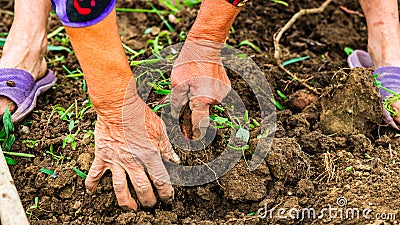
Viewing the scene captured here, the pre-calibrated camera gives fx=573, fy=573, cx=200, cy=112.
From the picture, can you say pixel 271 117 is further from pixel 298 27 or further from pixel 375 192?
pixel 298 27

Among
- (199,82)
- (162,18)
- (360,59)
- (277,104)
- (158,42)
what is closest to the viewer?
(199,82)

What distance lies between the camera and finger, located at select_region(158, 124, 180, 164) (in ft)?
6.35

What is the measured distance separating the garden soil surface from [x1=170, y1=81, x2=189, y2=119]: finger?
0.16m

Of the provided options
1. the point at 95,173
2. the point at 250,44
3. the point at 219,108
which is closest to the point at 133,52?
the point at 250,44

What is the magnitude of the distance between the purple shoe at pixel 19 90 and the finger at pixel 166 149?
694 mm

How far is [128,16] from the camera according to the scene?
10.4ft

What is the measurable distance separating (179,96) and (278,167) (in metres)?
0.43

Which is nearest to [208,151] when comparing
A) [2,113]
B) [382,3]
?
[2,113]

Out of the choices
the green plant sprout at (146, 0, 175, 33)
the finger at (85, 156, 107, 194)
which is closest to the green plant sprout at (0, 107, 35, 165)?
the finger at (85, 156, 107, 194)

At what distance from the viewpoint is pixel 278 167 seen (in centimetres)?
200

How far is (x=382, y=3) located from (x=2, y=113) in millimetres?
1657

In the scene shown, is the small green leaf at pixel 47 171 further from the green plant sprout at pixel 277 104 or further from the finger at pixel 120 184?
the green plant sprout at pixel 277 104

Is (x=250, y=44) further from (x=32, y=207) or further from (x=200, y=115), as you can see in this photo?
(x=32, y=207)

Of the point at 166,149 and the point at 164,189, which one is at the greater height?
the point at 166,149
